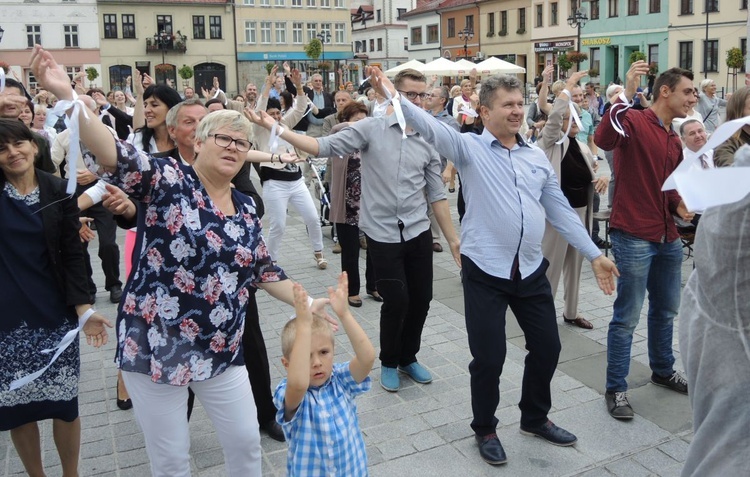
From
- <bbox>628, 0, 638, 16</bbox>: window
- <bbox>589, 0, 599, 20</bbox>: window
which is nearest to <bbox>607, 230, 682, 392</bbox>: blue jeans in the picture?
<bbox>628, 0, 638, 16</bbox>: window

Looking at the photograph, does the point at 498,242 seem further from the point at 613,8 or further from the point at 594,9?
the point at 594,9

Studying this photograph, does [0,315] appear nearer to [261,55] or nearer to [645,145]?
[645,145]

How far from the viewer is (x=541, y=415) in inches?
164

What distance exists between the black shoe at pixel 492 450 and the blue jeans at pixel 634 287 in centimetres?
101

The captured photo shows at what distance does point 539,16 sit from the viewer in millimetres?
61188

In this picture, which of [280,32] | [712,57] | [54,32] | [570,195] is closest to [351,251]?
[570,195]

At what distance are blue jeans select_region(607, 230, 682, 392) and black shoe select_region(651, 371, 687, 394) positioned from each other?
44 cm

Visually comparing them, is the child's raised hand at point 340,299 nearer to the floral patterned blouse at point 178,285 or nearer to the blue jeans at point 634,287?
the floral patterned blouse at point 178,285

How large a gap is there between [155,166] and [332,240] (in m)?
7.57

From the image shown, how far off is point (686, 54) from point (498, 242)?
169 feet

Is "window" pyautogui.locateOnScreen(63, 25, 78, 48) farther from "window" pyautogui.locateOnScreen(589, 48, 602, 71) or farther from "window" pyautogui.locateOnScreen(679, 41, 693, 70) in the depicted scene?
"window" pyautogui.locateOnScreen(679, 41, 693, 70)

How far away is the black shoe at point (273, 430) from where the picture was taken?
13.9 ft

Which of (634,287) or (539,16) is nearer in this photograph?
(634,287)

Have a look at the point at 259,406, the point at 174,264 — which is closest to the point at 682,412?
the point at 259,406
